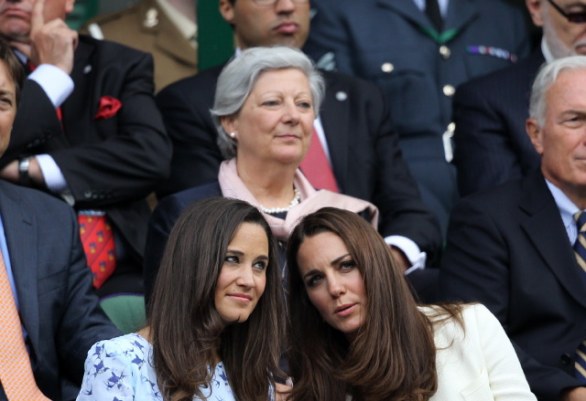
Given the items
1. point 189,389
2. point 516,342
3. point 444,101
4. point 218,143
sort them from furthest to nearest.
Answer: point 444,101 → point 218,143 → point 516,342 → point 189,389

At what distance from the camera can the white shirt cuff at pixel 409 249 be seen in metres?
6.05

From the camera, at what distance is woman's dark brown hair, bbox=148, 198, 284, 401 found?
4.41 meters

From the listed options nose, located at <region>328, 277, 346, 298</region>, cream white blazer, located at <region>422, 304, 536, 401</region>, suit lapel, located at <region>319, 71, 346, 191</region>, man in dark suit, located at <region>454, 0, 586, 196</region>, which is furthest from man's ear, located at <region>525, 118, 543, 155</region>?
nose, located at <region>328, 277, 346, 298</region>

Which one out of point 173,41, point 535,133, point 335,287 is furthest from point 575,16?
point 335,287

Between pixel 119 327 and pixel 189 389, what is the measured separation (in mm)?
1236

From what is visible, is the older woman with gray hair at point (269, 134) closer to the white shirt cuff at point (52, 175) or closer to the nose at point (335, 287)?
the white shirt cuff at point (52, 175)

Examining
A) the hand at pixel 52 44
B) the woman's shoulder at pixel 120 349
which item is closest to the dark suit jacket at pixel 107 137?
the hand at pixel 52 44

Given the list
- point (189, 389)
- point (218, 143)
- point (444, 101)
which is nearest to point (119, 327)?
point (218, 143)

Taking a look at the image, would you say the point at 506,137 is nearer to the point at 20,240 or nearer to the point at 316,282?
the point at 316,282

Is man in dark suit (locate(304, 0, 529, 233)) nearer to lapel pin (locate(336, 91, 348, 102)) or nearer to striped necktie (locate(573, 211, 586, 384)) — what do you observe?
lapel pin (locate(336, 91, 348, 102))

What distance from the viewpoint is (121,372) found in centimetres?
435

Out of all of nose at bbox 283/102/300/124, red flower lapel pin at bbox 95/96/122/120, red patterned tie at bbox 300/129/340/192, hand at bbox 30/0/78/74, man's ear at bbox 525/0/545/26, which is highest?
hand at bbox 30/0/78/74

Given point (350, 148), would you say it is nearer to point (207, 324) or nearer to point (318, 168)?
point (318, 168)

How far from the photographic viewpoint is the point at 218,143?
19.7 feet
